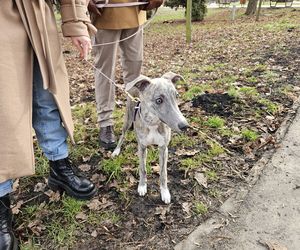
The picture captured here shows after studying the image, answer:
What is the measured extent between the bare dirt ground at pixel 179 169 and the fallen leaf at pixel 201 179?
1 cm

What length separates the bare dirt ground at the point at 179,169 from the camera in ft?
8.79

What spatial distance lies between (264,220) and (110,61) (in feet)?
7.11

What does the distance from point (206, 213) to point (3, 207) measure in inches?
66.5

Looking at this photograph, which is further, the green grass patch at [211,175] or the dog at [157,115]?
the green grass patch at [211,175]

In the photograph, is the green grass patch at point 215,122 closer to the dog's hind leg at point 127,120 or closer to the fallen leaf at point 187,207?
the dog's hind leg at point 127,120

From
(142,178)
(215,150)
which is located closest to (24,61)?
(142,178)

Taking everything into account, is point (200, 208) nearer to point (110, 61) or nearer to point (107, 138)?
point (107, 138)

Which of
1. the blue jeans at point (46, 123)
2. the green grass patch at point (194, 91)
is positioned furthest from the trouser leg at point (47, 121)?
the green grass patch at point (194, 91)

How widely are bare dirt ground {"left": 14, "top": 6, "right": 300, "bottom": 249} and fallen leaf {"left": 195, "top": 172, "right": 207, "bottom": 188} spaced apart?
0.03ft

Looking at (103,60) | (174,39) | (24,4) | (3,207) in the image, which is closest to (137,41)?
(103,60)

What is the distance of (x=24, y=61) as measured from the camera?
6.77ft

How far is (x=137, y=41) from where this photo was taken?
3.48m

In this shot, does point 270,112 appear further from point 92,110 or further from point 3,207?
point 3,207

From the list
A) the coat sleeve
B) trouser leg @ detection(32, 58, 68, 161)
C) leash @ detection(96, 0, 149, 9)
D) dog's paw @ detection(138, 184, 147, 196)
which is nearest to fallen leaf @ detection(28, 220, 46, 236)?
trouser leg @ detection(32, 58, 68, 161)
